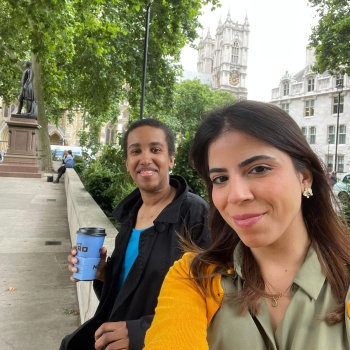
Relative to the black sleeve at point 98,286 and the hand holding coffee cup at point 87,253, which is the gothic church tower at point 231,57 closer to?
the black sleeve at point 98,286

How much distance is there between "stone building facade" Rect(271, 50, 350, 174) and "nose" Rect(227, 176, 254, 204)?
117ft

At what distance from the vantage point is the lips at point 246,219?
1.11 m

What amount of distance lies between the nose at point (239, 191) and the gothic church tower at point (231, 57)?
96.0 m

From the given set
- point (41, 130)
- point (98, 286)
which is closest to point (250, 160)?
point (98, 286)

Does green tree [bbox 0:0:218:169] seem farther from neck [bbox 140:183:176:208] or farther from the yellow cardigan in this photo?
the yellow cardigan

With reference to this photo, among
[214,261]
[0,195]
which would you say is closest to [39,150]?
[0,195]

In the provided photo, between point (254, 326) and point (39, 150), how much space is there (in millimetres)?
22612

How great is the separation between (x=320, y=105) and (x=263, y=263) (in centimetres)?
4316

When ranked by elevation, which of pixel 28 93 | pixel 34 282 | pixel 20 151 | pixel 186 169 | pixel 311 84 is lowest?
pixel 34 282

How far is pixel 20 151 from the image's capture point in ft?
56.3

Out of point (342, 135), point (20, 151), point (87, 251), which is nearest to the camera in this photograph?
point (87, 251)

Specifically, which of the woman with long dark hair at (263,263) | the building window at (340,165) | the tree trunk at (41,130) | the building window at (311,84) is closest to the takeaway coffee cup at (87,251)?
the woman with long dark hair at (263,263)

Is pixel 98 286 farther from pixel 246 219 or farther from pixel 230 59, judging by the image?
pixel 230 59

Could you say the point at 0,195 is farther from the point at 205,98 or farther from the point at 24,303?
the point at 205,98
